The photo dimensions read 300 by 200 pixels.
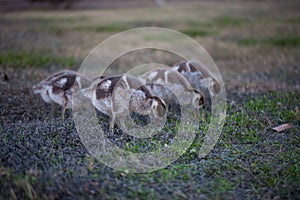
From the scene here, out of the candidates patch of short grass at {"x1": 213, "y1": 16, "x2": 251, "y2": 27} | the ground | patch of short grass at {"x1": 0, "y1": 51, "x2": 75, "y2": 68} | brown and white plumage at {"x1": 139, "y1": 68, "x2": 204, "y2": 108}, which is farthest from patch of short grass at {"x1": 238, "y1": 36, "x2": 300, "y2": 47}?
brown and white plumage at {"x1": 139, "y1": 68, "x2": 204, "y2": 108}

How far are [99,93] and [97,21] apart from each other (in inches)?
527

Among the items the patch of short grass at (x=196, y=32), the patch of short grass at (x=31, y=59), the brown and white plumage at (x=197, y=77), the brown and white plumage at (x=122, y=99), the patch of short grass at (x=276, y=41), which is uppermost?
the brown and white plumage at (x=122, y=99)

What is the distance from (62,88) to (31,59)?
527 cm

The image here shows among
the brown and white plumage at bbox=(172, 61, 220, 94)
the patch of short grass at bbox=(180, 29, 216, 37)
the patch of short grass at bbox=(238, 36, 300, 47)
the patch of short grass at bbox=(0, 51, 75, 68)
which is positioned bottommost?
the patch of short grass at bbox=(238, 36, 300, 47)

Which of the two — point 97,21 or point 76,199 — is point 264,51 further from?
point 76,199

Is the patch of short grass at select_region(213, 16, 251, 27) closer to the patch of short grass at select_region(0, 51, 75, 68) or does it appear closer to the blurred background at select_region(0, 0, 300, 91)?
the blurred background at select_region(0, 0, 300, 91)

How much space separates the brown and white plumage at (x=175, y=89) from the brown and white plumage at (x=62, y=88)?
1465mm

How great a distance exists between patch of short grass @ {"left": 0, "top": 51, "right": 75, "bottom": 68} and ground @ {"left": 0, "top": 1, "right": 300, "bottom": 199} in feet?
0.10

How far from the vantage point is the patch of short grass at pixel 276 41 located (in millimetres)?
14859

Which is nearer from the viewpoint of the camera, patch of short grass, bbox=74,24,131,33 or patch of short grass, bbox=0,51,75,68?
patch of short grass, bbox=0,51,75,68

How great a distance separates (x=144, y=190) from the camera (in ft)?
13.6

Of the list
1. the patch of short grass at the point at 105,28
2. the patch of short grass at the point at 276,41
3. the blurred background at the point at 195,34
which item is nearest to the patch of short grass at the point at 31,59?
the blurred background at the point at 195,34

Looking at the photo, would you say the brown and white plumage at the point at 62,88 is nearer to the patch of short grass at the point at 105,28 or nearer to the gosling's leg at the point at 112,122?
the gosling's leg at the point at 112,122

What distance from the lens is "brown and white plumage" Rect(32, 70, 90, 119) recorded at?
274 inches
